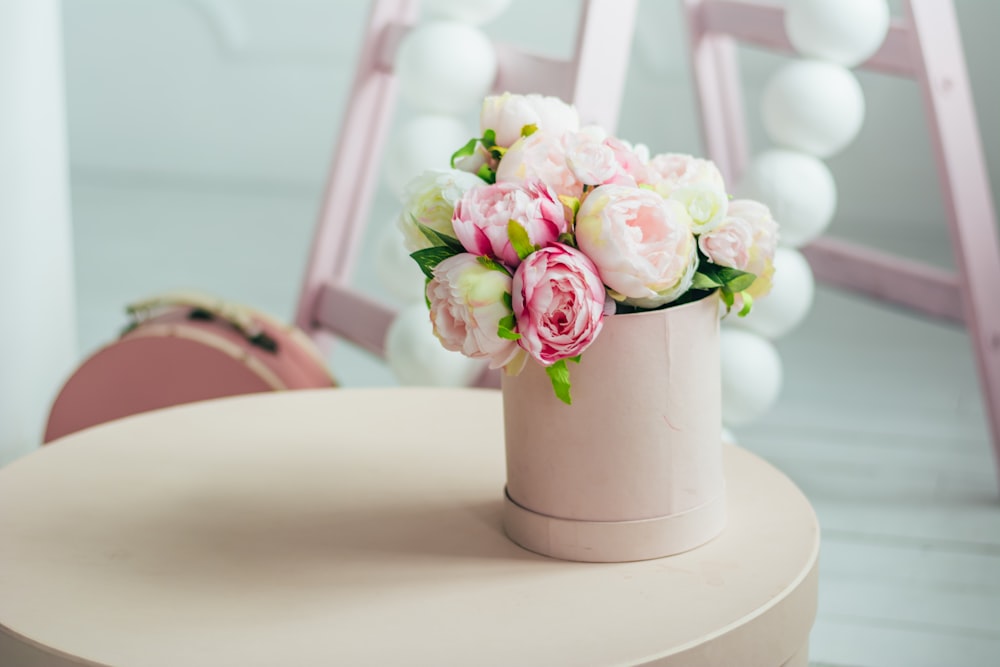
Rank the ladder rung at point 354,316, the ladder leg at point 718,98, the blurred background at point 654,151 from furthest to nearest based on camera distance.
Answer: the ladder leg at point 718,98
the ladder rung at point 354,316
the blurred background at point 654,151

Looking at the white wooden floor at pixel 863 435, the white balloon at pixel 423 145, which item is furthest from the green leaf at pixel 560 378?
the white balloon at pixel 423 145

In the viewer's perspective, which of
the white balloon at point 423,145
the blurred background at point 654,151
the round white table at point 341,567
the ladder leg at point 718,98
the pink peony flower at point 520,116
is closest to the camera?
the round white table at point 341,567

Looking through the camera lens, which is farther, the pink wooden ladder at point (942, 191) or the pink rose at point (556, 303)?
the pink wooden ladder at point (942, 191)

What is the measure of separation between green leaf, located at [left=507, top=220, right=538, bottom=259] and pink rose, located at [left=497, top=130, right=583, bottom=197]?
0.05 m

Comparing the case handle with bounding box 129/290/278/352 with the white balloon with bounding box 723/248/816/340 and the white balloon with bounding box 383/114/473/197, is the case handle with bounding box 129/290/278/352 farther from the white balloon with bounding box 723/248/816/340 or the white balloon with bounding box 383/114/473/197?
the white balloon with bounding box 723/248/816/340

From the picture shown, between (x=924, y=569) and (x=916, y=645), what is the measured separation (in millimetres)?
205

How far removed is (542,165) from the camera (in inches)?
29.4

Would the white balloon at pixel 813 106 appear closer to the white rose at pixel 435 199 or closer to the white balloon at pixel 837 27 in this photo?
the white balloon at pixel 837 27

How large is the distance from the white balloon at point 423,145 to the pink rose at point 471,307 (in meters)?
0.94

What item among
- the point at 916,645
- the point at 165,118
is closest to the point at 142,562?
the point at 916,645

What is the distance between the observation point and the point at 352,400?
1.14 meters

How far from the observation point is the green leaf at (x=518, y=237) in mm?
697

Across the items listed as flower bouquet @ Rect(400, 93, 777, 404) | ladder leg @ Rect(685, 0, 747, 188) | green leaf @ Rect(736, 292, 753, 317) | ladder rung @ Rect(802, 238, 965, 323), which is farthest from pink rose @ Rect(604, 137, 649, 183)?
ladder leg @ Rect(685, 0, 747, 188)

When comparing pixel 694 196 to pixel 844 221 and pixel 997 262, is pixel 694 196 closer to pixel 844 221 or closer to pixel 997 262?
pixel 997 262
